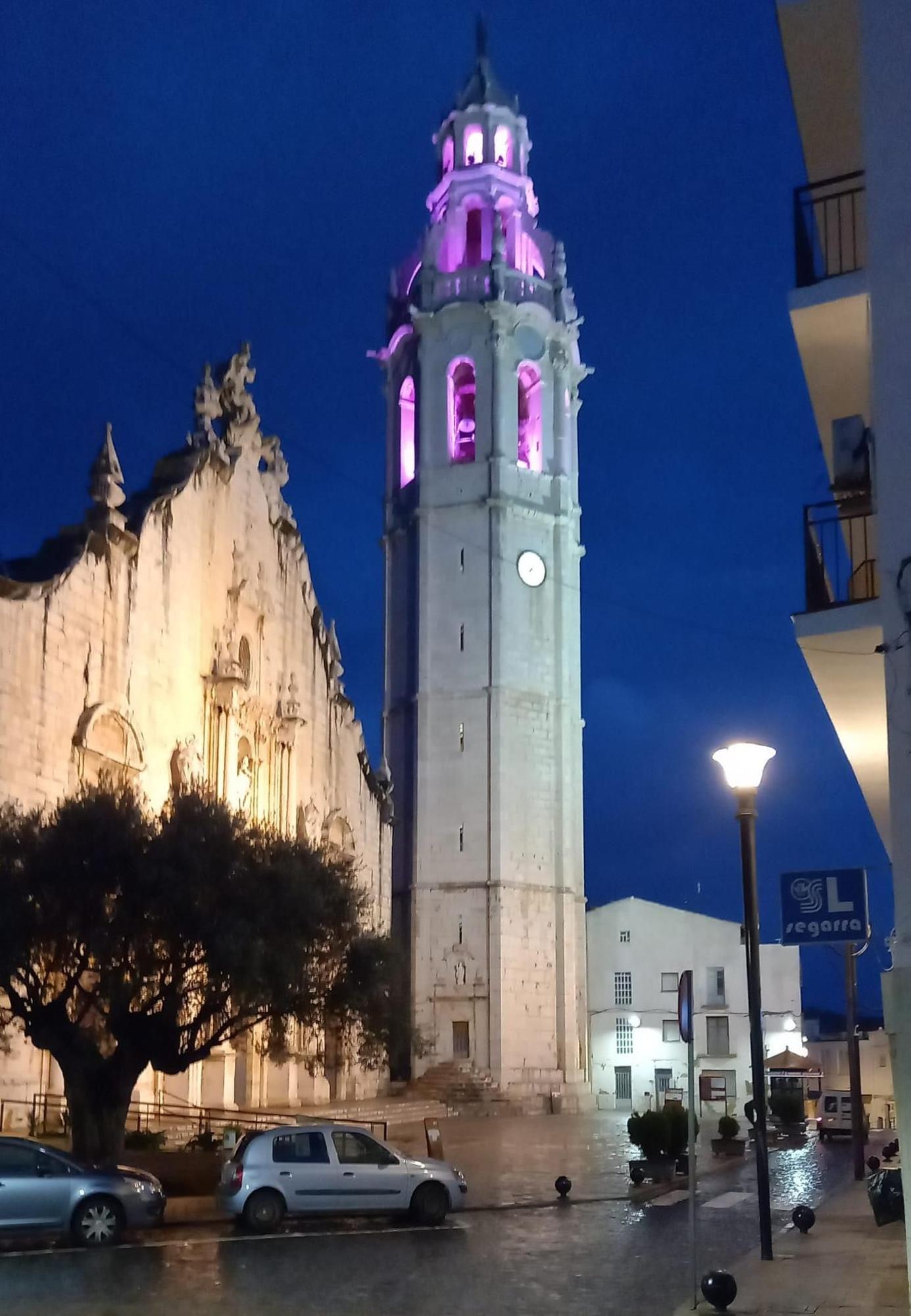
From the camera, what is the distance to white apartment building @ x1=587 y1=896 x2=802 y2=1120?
181 ft

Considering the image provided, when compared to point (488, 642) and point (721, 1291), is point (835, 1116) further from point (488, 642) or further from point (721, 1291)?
point (721, 1291)

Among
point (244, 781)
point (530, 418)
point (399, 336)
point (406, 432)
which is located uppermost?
point (399, 336)

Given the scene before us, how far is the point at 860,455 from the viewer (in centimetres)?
1256

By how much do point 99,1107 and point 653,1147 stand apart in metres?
8.73

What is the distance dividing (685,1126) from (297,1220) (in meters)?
8.95

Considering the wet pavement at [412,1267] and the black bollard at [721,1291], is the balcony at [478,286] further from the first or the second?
the black bollard at [721,1291]

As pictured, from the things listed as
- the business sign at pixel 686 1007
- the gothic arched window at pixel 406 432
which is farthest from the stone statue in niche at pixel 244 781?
the business sign at pixel 686 1007

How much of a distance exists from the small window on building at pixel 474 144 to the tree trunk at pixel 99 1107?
42255mm

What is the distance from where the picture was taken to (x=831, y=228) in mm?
15867

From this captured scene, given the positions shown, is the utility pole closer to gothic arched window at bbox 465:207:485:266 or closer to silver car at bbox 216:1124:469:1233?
silver car at bbox 216:1124:469:1233

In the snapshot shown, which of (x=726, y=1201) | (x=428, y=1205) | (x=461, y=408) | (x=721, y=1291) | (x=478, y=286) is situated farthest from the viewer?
(x=461, y=408)

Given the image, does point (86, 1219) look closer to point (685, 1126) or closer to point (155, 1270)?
point (155, 1270)

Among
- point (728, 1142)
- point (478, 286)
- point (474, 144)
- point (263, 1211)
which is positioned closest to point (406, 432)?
point (478, 286)

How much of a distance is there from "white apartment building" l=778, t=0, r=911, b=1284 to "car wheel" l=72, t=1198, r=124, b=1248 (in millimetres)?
8821
